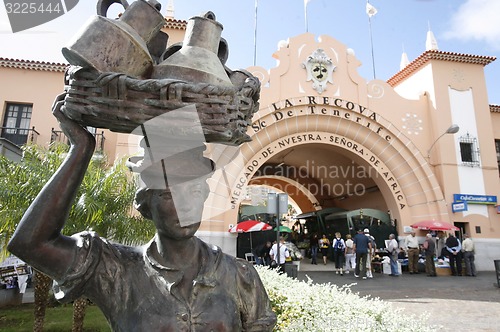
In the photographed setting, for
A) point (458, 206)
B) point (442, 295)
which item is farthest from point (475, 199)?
point (442, 295)

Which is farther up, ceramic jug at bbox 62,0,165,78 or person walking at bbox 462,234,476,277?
ceramic jug at bbox 62,0,165,78

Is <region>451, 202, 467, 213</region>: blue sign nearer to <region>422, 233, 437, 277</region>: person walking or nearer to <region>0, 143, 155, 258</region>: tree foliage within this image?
<region>422, 233, 437, 277</region>: person walking

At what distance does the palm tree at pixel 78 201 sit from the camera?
19.8ft

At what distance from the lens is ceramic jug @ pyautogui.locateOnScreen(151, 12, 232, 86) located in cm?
144

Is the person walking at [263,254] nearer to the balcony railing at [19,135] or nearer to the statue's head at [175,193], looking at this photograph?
the balcony railing at [19,135]

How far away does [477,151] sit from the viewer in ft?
55.2

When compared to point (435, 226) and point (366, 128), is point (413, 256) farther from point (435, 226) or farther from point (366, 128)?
point (366, 128)

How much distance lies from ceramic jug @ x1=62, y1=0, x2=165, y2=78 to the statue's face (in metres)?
0.46

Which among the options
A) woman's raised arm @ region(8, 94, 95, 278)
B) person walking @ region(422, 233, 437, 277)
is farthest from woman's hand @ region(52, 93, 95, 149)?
person walking @ region(422, 233, 437, 277)

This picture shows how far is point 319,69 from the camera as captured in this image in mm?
15945

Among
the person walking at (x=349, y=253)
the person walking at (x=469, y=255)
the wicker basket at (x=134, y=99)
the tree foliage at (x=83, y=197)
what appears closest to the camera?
the wicker basket at (x=134, y=99)

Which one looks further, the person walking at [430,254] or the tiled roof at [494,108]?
the tiled roof at [494,108]

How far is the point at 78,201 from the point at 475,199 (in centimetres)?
1605

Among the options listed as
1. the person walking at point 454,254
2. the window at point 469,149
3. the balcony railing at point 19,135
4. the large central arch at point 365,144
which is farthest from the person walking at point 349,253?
the balcony railing at point 19,135
